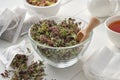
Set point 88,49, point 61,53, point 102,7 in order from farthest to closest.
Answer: point 102,7
point 88,49
point 61,53

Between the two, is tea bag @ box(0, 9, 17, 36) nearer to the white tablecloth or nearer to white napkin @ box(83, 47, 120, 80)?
the white tablecloth

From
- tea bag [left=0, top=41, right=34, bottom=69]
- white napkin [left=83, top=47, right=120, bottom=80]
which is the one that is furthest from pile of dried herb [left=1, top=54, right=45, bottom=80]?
white napkin [left=83, top=47, right=120, bottom=80]

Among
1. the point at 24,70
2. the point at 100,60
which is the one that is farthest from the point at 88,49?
the point at 24,70

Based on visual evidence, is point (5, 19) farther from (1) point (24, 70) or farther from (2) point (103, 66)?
(2) point (103, 66)

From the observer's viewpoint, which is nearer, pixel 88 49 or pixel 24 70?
pixel 24 70

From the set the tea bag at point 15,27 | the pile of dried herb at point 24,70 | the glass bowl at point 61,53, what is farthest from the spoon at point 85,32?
the tea bag at point 15,27

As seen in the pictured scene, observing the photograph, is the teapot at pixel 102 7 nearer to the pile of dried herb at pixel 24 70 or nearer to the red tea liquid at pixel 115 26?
the red tea liquid at pixel 115 26

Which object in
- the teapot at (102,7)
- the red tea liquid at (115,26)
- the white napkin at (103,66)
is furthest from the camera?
the teapot at (102,7)
